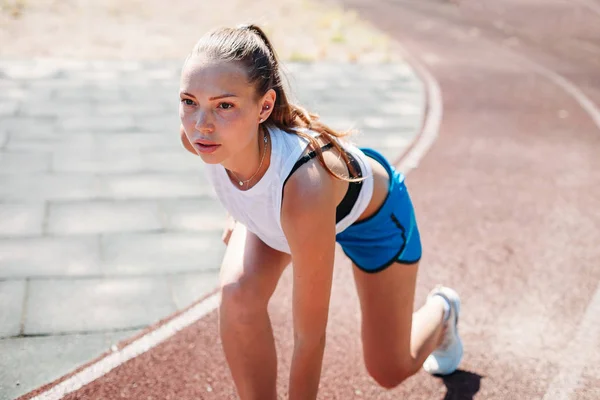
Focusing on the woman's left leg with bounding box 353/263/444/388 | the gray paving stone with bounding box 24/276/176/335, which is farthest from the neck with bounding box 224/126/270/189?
the gray paving stone with bounding box 24/276/176/335

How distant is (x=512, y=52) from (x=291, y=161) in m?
11.8

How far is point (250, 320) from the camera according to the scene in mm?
3266

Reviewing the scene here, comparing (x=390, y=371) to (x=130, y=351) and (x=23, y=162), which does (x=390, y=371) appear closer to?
(x=130, y=351)

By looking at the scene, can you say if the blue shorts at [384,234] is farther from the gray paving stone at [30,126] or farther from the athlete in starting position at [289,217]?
the gray paving stone at [30,126]

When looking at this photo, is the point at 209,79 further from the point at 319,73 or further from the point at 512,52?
the point at 512,52

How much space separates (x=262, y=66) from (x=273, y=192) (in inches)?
19.6

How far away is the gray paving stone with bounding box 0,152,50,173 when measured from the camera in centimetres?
668

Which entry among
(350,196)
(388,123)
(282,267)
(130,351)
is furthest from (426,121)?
(350,196)

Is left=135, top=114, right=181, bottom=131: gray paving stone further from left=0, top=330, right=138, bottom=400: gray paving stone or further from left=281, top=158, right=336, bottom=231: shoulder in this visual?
left=281, top=158, right=336, bottom=231: shoulder

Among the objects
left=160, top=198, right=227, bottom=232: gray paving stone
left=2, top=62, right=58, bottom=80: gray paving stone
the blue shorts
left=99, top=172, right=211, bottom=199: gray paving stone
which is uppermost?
the blue shorts

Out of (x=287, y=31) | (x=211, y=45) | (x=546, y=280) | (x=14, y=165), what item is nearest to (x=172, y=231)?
(x=14, y=165)

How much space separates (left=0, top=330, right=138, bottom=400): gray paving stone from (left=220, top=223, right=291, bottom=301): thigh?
126 cm

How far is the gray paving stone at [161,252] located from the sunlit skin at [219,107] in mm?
2433

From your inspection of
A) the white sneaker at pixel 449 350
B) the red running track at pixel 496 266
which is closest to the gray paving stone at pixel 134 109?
the red running track at pixel 496 266
